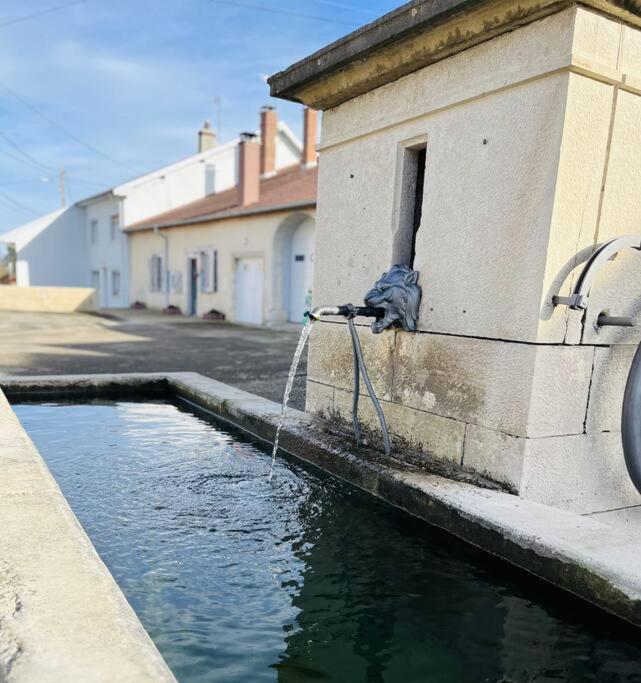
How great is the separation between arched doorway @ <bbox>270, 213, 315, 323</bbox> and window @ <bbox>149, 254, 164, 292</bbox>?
7902 mm

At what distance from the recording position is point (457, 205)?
11.5 feet

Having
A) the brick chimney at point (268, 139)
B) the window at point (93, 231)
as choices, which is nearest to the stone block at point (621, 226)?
the brick chimney at point (268, 139)

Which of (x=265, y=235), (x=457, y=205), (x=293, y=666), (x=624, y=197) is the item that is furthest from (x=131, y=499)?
(x=265, y=235)

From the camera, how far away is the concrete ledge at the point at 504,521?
89.7 inches

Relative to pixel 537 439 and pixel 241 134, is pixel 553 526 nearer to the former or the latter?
pixel 537 439

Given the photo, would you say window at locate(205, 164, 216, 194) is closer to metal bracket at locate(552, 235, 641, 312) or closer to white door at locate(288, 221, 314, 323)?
white door at locate(288, 221, 314, 323)

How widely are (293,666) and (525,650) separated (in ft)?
2.82

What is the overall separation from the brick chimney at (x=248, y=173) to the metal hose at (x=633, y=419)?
17.5m

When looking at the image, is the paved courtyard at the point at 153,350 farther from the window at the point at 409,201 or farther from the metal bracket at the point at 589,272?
the metal bracket at the point at 589,272

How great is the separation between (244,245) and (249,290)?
56.2 inches

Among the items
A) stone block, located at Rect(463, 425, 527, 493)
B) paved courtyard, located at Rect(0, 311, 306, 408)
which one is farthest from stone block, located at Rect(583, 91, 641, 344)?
paved courtyard, located at Rect(0, 311, 306, 408)

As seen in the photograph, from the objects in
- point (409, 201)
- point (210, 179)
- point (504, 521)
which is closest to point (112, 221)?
point (210, 179)

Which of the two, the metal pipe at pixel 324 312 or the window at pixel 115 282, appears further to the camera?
the window at pixel 115 282

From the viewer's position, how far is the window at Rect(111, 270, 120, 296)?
1059 inches
